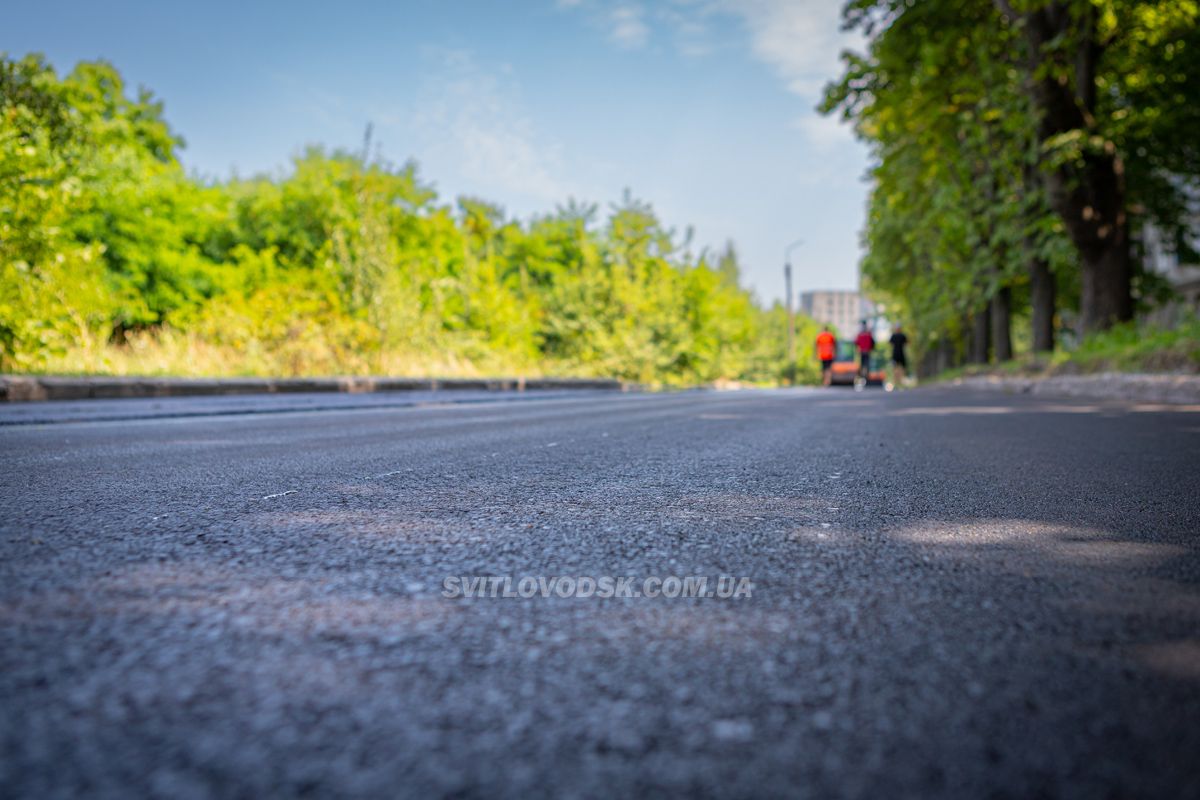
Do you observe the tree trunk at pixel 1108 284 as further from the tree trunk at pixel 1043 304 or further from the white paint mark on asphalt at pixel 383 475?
the white paint mark on asphalt at pixel 383 475

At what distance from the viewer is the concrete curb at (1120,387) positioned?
8.68 metres

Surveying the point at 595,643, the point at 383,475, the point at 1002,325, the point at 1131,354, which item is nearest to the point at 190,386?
the point at 383,475

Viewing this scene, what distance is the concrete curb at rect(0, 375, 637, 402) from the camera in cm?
755

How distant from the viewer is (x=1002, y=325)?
20.6 meters

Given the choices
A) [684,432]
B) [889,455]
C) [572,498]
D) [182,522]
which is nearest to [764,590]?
[572,498]

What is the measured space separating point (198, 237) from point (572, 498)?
29.4 meters

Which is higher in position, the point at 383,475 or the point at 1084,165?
the point at 1084,165

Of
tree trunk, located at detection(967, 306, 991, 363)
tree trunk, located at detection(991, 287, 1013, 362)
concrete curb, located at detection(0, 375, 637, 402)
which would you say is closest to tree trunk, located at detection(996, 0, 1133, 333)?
tree trunk, located at detection(991, 287, 1013, 362)

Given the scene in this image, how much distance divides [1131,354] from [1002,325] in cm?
1086

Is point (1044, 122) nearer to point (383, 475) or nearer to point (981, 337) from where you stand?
point (981, 337)

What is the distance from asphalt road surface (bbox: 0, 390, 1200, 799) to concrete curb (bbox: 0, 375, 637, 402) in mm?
6134

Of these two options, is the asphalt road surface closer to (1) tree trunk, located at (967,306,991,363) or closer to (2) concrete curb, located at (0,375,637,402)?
(2) concrete curb, located at (0,375,637,402)

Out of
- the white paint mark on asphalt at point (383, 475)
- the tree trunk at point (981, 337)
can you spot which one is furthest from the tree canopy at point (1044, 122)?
the white paint mark on asphalt at point (383, 475)

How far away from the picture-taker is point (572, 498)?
8.05 ft
